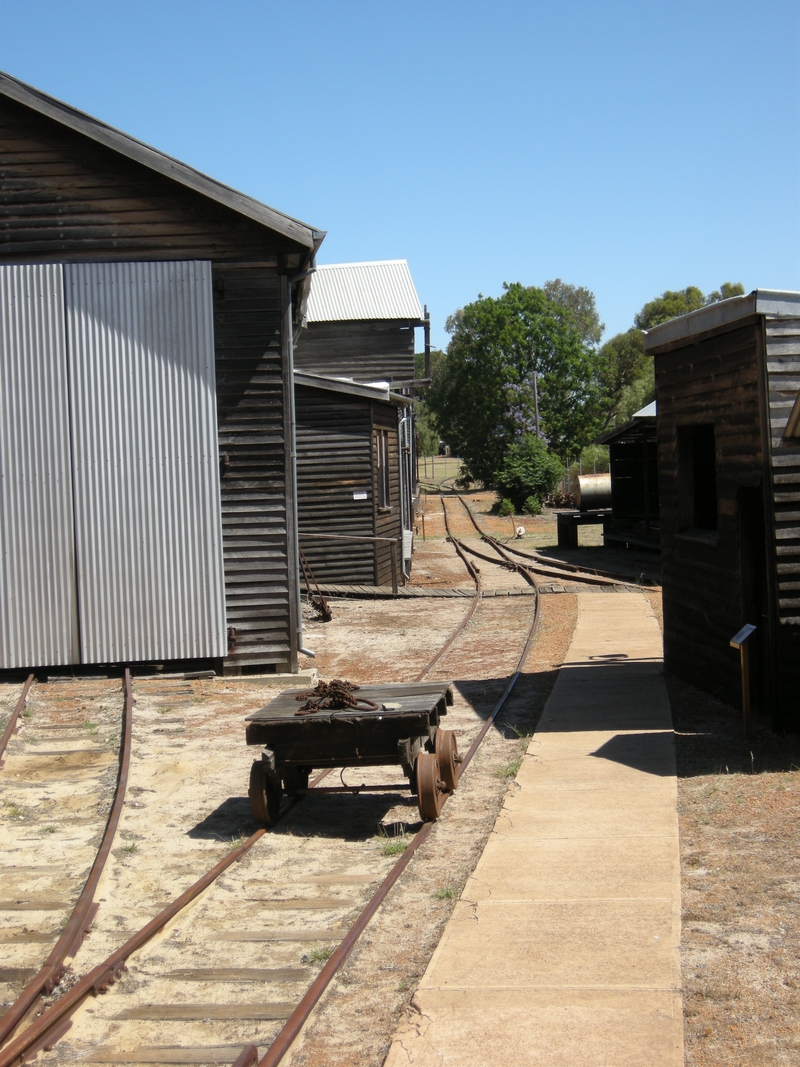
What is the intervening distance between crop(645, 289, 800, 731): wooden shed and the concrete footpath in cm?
136

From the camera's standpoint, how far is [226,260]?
12.3 m

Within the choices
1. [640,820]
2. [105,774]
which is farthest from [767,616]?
[105,774]

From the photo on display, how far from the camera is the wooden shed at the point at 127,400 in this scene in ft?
39.8

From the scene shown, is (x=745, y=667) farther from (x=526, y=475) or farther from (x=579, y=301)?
(x=579, y=301)

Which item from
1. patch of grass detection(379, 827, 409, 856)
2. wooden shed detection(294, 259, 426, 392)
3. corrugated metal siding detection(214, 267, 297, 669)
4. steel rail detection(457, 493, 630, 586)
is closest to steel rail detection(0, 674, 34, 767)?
corrugated metal siding detection(214, 267, 297, 669)

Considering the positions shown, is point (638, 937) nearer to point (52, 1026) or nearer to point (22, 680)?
point (52, 1026)

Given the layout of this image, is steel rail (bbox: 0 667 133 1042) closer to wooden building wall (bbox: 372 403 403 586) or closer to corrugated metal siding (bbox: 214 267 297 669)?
corrugated metal siding (bbox: 214 267 297 669)

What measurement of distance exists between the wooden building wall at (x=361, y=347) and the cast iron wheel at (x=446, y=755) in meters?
27.1

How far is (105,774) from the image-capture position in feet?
28.6

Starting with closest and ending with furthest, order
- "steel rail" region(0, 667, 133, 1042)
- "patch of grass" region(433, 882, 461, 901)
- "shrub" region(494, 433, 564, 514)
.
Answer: "steel rail" region(0, 667, 133, 1042) < "patch of grass" region(433, 882, 461, 901) < "shrub" region(494, 433, 564, 514)

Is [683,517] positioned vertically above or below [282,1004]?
above

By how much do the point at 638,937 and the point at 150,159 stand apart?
10017 millimetres

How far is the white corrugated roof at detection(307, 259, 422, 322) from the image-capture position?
33969 mm

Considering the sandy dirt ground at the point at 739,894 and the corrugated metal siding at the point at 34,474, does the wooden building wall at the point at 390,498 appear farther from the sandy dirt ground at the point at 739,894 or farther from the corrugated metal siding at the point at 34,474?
the sandy dirt ground at the point at 739,894
